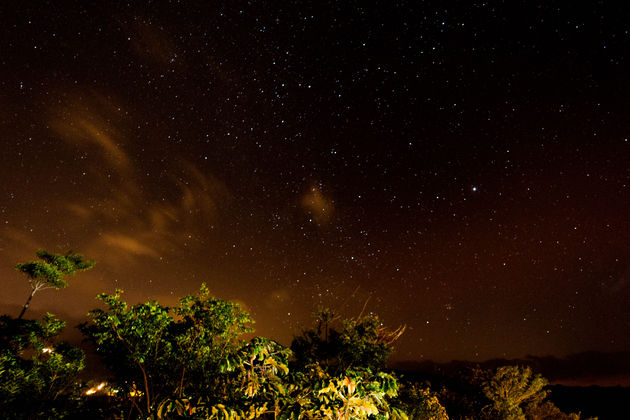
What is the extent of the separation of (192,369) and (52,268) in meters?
17.4

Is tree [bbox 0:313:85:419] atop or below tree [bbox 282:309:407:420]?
atop

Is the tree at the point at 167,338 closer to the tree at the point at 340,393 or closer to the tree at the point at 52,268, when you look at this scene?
the tree at the point at 340,393

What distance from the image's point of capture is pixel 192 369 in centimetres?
1001

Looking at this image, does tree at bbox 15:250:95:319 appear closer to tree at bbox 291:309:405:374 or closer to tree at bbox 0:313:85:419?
tree at bbox 0:313:85:419

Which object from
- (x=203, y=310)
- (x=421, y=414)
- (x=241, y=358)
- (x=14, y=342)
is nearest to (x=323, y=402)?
(x=241, y=358)

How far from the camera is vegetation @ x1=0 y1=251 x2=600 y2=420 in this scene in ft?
11.8

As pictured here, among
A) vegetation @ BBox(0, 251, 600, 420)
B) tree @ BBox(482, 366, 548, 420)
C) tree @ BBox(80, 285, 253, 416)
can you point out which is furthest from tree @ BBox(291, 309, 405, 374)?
tree @ BBox(482, 366, 548, 420)

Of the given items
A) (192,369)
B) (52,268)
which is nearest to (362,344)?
(192,369)

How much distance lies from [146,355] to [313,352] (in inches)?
558

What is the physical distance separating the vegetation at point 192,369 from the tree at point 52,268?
0.21 feet

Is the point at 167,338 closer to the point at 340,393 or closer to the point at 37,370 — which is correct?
the point at 37,370

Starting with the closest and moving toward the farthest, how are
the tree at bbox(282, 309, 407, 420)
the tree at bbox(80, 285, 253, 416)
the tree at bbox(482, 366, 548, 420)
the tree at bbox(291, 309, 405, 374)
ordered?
1. the tree at bbox(282, 309, 407, 420)
2. the tree at bbox(80, 285, 253, 416)
3. the tree at bbox(291, 309, 405, 374)
4. the tree at bbox(482, 366, 548, 420)

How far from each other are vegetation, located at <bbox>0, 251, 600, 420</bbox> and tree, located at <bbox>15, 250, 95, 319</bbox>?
0.21 ft

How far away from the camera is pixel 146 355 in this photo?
956 cm
